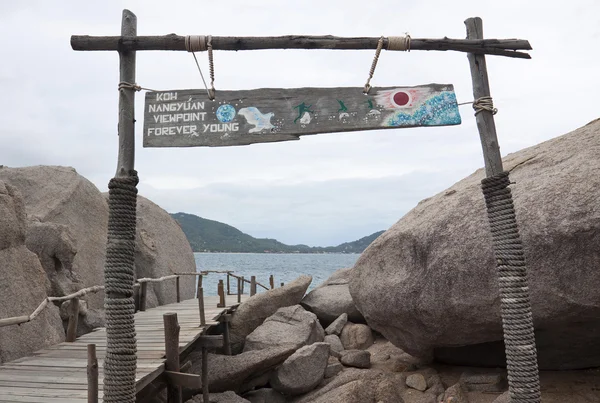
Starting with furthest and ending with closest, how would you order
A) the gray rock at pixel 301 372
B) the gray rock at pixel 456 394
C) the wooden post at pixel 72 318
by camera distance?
the gray rock at pixel 301 372
the wooden post at pixel 72 318
the gray rock at pixel 456 394

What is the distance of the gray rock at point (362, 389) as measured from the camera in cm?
914

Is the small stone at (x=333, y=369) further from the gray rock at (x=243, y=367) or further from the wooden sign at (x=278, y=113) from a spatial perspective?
→ the wooden sign at (x=278, y=113)

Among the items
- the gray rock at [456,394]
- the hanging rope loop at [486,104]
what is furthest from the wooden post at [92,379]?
the gray rock at [456,394]

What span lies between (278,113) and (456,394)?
22.1 ft

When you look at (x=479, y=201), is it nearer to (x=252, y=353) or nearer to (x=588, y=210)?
(x=588, y=210)

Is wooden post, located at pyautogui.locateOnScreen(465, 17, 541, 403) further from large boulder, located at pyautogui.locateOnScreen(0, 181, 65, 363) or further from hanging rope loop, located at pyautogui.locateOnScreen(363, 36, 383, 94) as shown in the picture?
large boulder, located at pyautogui.locateOnScreen(0, 181, 65, 363)

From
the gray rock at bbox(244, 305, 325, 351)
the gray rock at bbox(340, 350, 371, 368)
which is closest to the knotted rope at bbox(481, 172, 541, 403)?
the gray rock at bbox(340, 350, 371, 368)

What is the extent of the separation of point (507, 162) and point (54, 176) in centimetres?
1294

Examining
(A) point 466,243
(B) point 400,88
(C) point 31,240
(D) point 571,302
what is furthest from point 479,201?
(C) point 31,240

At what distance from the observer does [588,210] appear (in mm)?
6801

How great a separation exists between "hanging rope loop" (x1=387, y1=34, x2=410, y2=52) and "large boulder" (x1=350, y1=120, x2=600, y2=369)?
12.5 feet

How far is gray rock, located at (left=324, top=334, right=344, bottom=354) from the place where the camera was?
41.6ft

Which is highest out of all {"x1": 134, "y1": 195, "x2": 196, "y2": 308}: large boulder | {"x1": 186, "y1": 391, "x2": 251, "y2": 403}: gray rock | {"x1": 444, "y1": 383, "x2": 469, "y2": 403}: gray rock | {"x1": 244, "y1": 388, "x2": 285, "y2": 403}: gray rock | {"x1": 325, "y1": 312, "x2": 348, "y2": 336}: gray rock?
{"x1": 134, "y1": 195, "x2": 196, "y2": 308}: large boulder

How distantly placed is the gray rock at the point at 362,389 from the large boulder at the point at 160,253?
23.4ft
